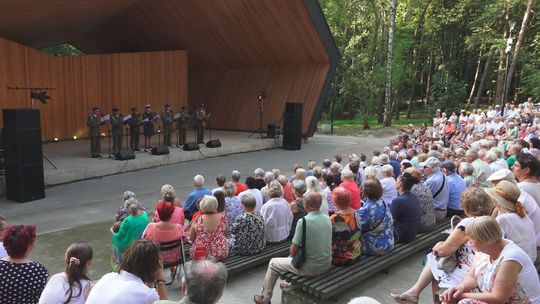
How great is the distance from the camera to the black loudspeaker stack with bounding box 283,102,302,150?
14.6 m

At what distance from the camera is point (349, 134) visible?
69.2 ft

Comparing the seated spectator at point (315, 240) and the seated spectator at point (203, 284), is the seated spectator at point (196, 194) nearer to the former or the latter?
the seated spectator at point (315, 240)

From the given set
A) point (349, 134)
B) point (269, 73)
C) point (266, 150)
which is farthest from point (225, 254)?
point (349, 134)

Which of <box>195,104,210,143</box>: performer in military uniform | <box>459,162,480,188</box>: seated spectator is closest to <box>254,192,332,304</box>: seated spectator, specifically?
<box>459,162,480,188</box>: seated spectator

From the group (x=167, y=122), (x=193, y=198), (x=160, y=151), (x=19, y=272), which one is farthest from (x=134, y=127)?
(x=19, y=272)

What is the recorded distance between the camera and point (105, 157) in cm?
1132

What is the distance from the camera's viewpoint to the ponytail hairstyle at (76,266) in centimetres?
252

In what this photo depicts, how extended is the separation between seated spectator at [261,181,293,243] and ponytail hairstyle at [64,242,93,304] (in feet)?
7.83

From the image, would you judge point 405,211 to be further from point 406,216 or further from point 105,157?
point 105,157

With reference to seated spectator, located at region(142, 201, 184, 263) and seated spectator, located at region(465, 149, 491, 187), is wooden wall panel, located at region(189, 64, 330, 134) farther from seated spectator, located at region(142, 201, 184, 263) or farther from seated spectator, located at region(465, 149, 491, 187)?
seated spectator, located at region(142, 201, 184, 263)

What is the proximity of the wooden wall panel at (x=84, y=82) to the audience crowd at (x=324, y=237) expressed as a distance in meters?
10.7

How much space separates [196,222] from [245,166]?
752cm

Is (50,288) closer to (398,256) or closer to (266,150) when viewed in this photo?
(398,256)

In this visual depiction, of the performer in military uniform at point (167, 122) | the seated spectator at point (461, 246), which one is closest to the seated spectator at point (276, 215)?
the seated spectator at point (461, 246)
